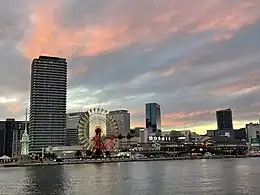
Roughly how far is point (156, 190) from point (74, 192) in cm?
1393

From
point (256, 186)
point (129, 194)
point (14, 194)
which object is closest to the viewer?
point (129, 194)

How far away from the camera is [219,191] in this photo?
61.8m

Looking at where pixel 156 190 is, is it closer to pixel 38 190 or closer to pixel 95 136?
pixel 38 190

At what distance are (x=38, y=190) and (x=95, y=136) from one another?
4092 inches

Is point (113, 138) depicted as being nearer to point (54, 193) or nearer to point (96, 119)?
point (96, 119)

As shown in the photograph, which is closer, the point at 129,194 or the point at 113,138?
the point at 129,194

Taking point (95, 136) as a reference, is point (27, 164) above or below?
below

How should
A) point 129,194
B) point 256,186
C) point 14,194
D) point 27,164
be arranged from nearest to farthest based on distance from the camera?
point 129,194
point 14,194
point 256,186
point 27,164

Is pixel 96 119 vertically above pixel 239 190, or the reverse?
pixel 96 119

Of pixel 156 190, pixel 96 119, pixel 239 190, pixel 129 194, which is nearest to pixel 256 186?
pixel 239 190

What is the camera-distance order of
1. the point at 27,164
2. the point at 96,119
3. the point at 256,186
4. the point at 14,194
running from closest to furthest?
1. the point at 14,194
2. the point at 256,186
3. the point at 96,119
4. the point at 27,164

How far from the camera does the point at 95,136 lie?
566 feet

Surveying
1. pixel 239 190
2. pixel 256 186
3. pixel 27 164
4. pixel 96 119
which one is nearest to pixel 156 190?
pixel 239 190

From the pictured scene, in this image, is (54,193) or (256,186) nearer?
(54,193)
